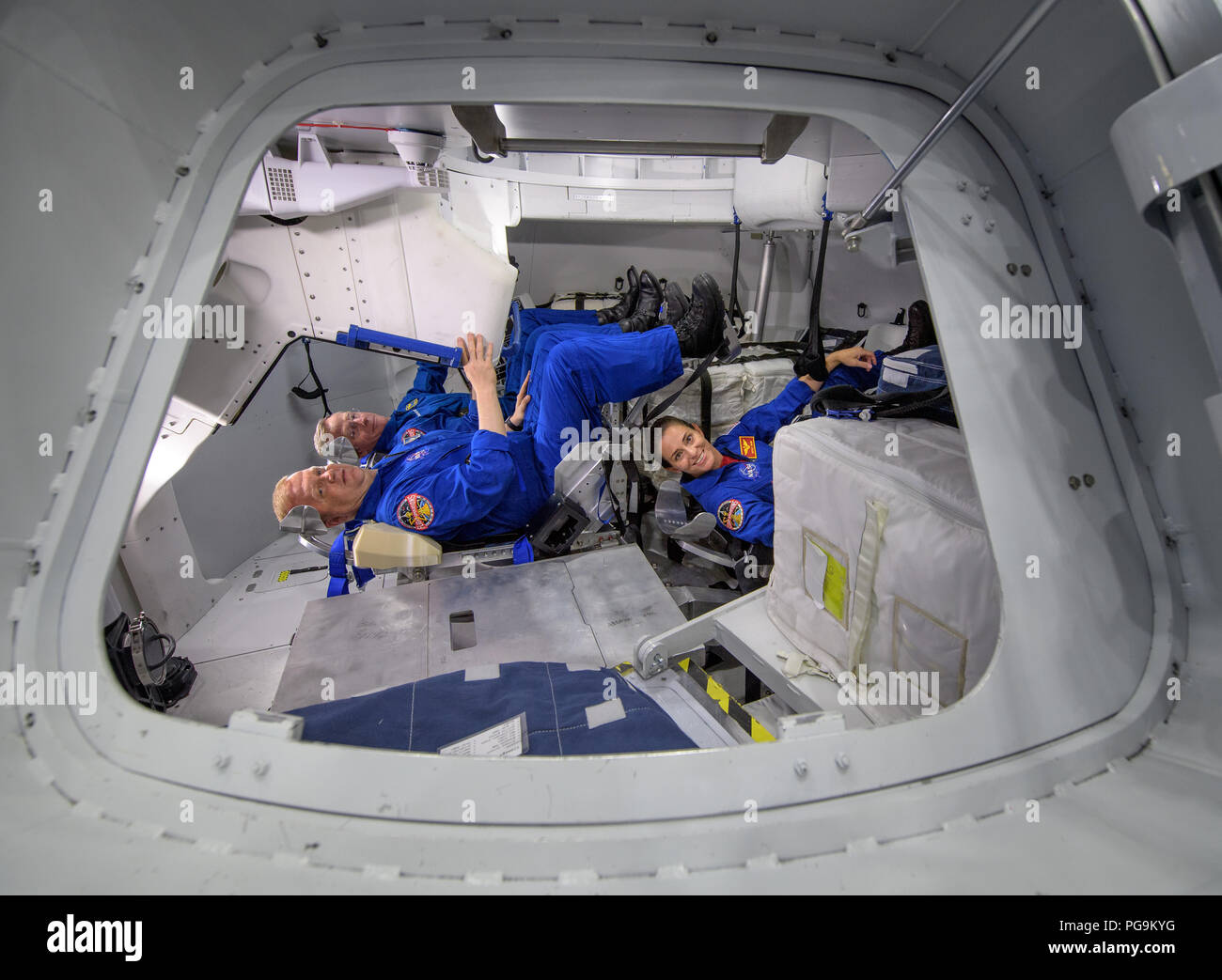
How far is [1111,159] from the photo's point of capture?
842 mm

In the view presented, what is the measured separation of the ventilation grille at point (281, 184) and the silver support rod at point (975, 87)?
2.34 m

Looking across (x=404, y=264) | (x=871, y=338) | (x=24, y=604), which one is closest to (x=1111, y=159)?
(x=24, y=604)

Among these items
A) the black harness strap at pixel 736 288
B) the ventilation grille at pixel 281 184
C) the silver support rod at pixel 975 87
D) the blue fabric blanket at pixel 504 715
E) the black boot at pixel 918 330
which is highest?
the black harness strap at pixel 736 288

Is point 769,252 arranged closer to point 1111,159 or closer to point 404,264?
point 404,264

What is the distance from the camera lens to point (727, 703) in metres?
1.67

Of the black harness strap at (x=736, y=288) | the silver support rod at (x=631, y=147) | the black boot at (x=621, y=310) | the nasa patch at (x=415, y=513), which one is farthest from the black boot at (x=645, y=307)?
the nasa patch at (x=415, y=513)

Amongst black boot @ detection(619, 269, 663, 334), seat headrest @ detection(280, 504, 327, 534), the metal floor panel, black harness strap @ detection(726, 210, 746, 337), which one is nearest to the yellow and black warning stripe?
the metal floor panel

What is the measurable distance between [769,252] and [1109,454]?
13.2ft

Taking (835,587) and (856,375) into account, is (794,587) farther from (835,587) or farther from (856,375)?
(856,375)

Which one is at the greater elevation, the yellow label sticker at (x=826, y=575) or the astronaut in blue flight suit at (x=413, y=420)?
the astronaut in blue flight suit at (x=413, y=420)

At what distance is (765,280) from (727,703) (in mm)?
3933

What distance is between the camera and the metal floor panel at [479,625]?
65.9 inches

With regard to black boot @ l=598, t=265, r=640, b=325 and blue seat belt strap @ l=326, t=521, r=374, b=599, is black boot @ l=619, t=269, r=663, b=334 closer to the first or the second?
black boot @ l=598, t=265, r=640, b=325

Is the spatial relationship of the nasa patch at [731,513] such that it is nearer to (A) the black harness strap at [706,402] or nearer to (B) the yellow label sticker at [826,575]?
(A) the black harness strap at [706,402]
